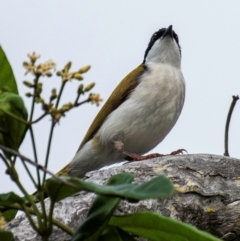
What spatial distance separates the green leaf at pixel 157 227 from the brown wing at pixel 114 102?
3.19 m

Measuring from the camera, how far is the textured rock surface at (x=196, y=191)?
2762mm

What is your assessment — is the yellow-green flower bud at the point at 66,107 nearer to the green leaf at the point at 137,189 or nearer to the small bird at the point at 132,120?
the green leaf at the point at 137,189

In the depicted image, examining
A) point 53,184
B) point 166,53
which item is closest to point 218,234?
point 53,184

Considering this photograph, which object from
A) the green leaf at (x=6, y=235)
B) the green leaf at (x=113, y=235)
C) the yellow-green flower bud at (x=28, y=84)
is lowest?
the green leaf at (x=113, y=235)

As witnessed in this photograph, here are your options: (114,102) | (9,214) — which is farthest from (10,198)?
(114,102)

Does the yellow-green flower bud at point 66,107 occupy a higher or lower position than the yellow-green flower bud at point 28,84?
lower

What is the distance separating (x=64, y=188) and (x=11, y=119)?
221 mm

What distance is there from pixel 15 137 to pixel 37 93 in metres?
0.17

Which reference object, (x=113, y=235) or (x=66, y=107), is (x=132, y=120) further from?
(x=66, y=107)

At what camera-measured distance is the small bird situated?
15.1 feet

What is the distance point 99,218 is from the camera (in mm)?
1550

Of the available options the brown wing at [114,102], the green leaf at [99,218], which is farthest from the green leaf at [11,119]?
the brown wing at [114,102]

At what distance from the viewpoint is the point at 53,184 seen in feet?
5.05

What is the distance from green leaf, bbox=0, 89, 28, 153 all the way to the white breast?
296 centimetres
